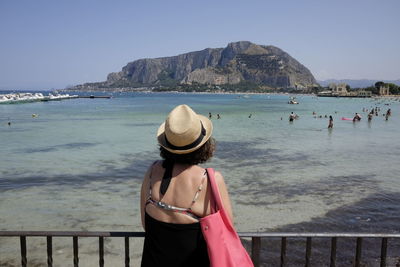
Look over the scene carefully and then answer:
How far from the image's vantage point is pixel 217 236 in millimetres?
2510

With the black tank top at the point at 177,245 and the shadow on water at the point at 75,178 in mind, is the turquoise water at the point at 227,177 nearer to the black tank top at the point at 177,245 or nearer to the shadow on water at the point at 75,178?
the shadow on water at the point at 75,178

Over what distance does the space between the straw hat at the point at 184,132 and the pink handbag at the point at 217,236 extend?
0.25 meters

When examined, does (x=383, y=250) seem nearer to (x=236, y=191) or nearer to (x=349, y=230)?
(x=349, y=230)


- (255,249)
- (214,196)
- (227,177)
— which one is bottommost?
(227,177)

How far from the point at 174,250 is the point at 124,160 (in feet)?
60.3

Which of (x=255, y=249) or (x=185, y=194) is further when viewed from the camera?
(x=255, y=249)

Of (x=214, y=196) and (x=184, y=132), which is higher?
(x=184, y=132)

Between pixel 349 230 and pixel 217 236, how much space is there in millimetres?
8644

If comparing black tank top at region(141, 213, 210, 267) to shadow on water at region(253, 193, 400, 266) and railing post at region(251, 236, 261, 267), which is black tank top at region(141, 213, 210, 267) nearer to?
railing post at region(251, 236, 261, 267)

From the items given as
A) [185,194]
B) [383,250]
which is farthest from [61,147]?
[185,194]

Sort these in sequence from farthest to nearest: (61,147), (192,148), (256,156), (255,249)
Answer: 1. (61,147)
2. (256,156)
3. (255,249)
4. (192,148)

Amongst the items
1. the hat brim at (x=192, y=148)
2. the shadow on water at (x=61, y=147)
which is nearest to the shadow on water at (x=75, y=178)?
the shadow on water at (x=61, y=147)

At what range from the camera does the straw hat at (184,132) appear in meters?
2.60

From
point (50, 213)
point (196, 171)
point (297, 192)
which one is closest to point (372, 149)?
point (297, 192)
